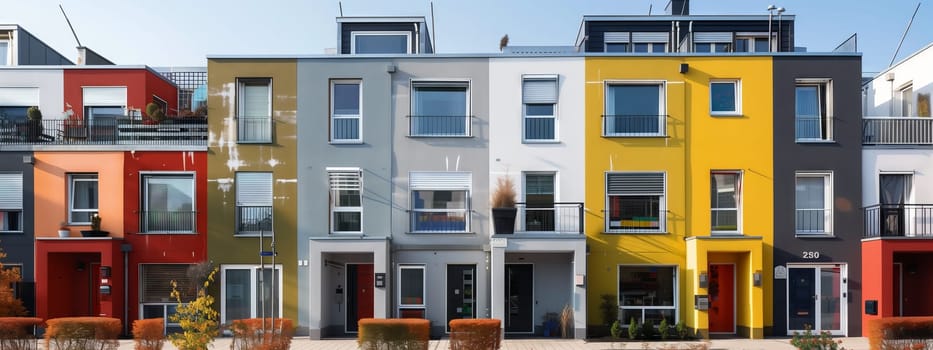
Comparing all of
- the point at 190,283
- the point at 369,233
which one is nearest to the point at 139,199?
the point at 190,283

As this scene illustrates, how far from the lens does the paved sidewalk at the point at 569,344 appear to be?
17672 millimetres

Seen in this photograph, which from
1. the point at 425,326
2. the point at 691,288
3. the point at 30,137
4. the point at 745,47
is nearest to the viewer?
the point at 425,326

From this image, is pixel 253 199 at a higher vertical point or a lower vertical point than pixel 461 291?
higher

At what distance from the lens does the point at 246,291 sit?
A: 20469 mm

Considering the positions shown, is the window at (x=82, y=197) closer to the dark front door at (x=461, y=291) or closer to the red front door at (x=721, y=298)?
the dark front door at (x=461, y=291)

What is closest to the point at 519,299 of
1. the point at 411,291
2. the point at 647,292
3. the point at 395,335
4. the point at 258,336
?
the point at 411,291

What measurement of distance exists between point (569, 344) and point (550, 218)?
357 cm

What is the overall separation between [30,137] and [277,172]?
699cm

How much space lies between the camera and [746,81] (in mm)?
20344

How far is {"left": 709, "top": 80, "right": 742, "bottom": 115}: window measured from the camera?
2053 centimetres

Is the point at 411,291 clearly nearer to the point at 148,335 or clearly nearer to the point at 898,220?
the point at 148,335

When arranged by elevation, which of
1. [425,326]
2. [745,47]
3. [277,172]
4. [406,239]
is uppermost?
[745,47]

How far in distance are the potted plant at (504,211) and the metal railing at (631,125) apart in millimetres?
3186

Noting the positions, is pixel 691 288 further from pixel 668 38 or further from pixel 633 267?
pixel 668 38
